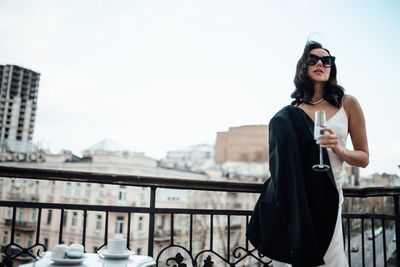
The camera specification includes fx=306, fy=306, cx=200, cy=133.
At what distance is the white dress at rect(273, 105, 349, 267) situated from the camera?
4.43 feet

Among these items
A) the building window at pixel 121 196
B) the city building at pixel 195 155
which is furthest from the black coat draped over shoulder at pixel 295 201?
the city building at pixel 195 155

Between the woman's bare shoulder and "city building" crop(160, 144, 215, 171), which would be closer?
the woman's bare shoulder

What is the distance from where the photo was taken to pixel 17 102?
82375 mm

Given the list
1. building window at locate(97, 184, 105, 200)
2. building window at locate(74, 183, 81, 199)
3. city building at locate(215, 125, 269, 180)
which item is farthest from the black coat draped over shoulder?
city building at locate(215, 125, 269, 180)

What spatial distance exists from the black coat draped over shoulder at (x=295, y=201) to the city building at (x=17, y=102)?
88.1m

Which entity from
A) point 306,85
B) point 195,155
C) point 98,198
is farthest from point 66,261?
point 195,155

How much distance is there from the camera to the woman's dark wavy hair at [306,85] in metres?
1.65

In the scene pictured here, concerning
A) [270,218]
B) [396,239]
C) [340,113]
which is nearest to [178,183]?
[270,218]

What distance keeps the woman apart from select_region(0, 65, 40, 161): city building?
289ft

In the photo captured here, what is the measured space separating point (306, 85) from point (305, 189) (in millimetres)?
669

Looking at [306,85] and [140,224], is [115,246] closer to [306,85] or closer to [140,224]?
[306,85]

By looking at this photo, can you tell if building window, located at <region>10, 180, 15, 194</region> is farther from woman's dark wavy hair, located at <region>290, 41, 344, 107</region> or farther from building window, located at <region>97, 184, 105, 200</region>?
woman's dark wavy hair, located at <region>290, 41, 344, 107</region>

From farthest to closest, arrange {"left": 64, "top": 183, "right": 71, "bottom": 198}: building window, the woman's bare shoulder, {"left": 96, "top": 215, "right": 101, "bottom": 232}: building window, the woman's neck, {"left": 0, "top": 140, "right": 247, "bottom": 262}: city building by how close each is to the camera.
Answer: {"left": 64, "top": 183, "right": 71, "bottom": 198}: building window
{"left": 0, "top": 140, "right": 247, "bottom": 262}: city building
{"left": 96, "top": 215, "right": 101, "bottom": 232}: building window
the woman's neck
the woman's bare shoulder

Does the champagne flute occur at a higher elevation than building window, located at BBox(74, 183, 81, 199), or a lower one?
higher
